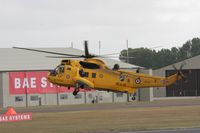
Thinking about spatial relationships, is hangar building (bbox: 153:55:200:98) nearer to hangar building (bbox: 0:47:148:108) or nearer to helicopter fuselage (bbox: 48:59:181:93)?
hangar building (bbox: 0:47:148:108)

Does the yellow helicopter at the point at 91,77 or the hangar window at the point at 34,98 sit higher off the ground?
the yellow helicopter at the point at 91,77

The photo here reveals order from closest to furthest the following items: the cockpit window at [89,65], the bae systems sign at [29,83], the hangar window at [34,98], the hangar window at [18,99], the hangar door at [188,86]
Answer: the cockpit window at [89,65], the hangar window at [18,99], the bae systems sign at [29,83], the hangar window at [34,98], the hangar door at [188,86]

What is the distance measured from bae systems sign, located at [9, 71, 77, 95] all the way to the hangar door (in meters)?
28.1

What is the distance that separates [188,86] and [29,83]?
115ft

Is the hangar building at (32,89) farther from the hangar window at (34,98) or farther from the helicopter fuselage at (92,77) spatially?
the helicopter fuselage at (92,77)

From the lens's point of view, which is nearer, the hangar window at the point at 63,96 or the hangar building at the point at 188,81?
the hangar window at the point at 63,96

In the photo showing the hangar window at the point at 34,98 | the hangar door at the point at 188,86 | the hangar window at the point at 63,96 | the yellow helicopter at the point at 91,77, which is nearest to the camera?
the yellow helicopter at the point at 91,77

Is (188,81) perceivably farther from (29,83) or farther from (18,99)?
(18,99)

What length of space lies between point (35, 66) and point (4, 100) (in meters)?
10.3

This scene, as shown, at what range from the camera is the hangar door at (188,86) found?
360 feet

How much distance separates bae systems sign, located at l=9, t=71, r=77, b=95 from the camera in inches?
3516

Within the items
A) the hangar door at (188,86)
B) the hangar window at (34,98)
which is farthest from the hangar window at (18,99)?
the hangar door at (188,86)

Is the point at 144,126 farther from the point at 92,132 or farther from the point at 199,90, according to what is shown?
the point at 199,90

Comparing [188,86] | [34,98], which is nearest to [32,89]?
[34,98]
